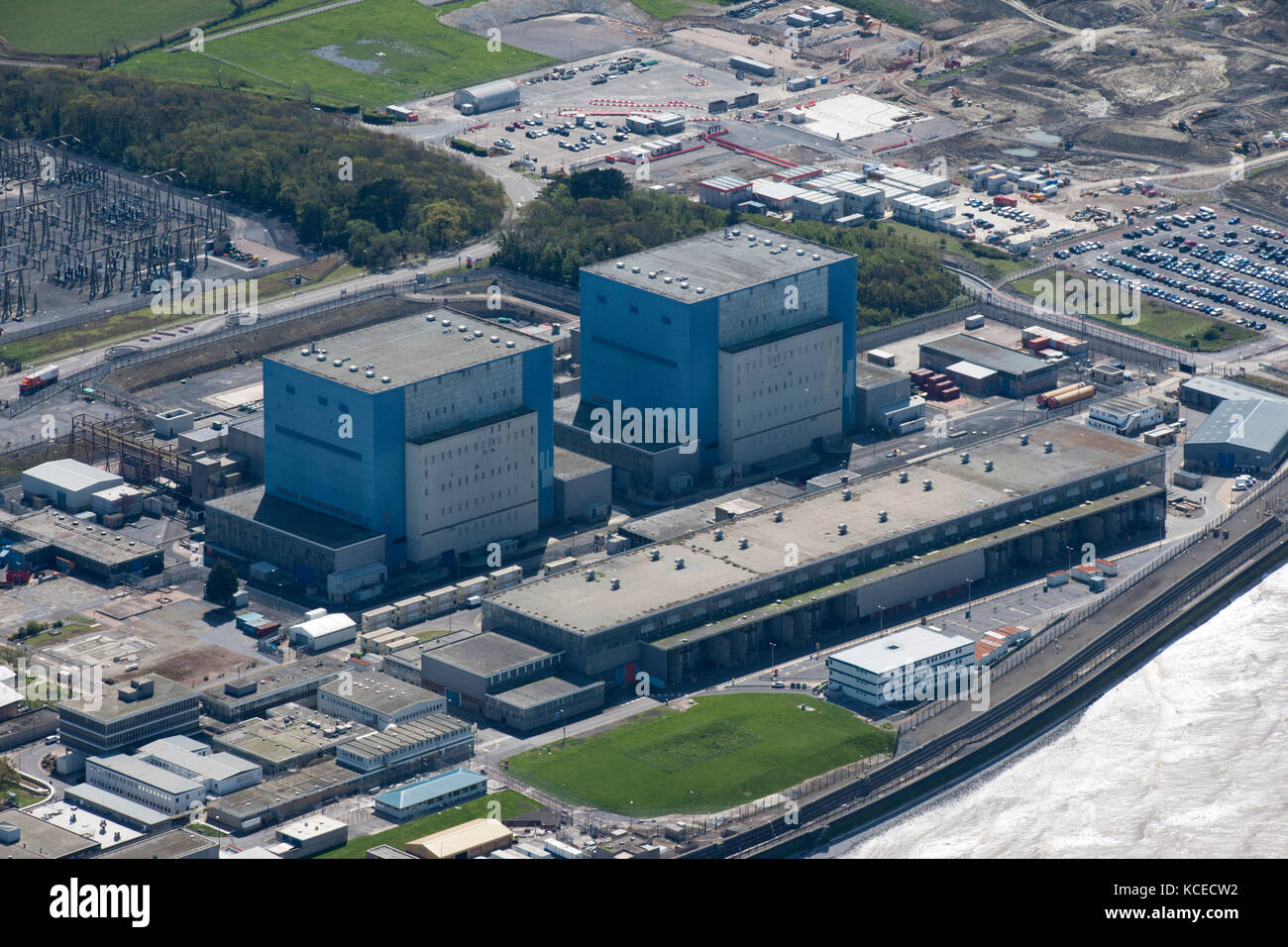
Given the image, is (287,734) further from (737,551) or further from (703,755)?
(737,551)

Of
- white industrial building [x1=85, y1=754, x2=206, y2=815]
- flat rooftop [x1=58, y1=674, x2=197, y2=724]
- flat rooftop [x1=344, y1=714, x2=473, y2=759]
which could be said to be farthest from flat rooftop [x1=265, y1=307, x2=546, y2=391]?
white industrial building [x1=85, y1=754, x2=206, y2=815]

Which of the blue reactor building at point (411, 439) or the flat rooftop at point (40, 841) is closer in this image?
the flat rooftop at point (40, 841)

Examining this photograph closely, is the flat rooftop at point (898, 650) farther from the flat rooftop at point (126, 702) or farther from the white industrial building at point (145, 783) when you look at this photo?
the white industrial building at point (145, 783)

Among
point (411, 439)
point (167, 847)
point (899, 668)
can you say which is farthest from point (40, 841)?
point (899, 668)

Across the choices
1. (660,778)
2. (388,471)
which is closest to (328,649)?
(388,471)

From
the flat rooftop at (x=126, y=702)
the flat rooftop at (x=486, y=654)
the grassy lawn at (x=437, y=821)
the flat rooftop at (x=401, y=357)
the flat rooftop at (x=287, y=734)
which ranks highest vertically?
the flat rooftop at (x=401, y=357)

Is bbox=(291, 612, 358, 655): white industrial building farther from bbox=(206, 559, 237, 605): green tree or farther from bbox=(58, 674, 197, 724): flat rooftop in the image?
bbox=(58, 674, 197, 724): flat rooftop

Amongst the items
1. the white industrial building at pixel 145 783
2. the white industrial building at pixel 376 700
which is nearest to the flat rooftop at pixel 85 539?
the white industrial building at pixel 376 700
